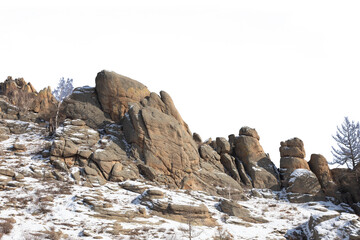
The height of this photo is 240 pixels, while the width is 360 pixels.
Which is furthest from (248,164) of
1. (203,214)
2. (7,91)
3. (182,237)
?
(7,91)

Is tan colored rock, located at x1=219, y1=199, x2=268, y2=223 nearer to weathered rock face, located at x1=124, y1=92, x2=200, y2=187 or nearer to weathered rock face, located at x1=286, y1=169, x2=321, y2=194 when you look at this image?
weathered rock face, located at x1=124, y1=92, x2=200, y2=187

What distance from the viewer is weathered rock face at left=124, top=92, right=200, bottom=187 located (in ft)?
121

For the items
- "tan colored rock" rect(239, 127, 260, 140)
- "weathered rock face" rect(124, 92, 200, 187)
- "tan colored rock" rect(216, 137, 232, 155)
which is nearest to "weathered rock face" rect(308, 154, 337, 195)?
"tan colored rock" rect(239, 127, 260, 140)

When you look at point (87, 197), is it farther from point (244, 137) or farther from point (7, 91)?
point (7, 91)

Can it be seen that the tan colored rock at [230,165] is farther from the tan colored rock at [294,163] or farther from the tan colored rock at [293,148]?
the tan colored rock at [293,148]

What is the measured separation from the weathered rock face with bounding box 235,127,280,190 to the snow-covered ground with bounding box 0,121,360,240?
8.32 metres

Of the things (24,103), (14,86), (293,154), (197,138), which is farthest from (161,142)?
(14,86)

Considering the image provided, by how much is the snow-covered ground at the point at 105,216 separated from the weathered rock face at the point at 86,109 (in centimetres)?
919

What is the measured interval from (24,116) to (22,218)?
27.0 meters

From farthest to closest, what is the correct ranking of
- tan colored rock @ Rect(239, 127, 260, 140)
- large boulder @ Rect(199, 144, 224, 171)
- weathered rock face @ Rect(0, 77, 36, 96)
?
1. weathered rock face @ Rect(0, 77, 36, 96)
2. tan colored rock @ Rect(239, 127, 260, 140)
3. large boulder @ Rect(199, 144, 224, 171)

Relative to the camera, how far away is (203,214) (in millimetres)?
27109

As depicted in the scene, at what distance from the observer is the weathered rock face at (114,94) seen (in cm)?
4238

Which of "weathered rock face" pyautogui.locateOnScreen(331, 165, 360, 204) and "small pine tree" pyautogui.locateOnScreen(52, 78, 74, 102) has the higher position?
"small pine tree" pyautogui.locateOnScreen(52, 78, 74, 102)

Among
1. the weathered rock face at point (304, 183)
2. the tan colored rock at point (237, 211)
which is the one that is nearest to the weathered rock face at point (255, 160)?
the weathered rock face at point (304, 183)
